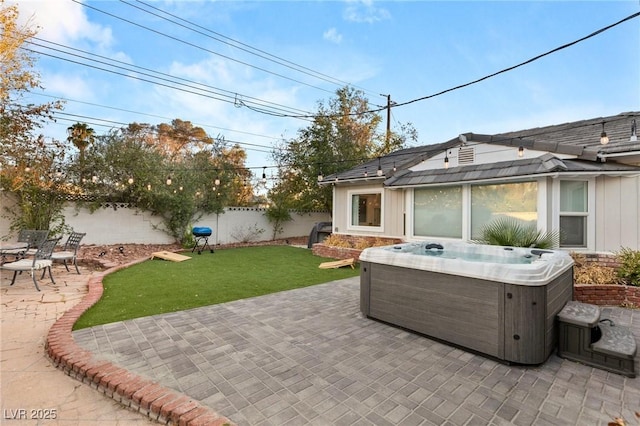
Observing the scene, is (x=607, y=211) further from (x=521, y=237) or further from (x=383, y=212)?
(x=383, y=212)

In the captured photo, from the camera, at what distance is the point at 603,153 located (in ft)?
20.1

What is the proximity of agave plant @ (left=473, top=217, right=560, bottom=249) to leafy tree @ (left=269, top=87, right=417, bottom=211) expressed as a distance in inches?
358

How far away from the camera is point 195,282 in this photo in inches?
250

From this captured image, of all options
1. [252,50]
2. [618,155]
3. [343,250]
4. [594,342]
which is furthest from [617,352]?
[252,50]

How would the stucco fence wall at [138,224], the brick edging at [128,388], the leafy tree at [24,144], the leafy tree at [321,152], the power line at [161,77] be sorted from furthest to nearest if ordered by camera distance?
1. the leafy tree at [321,152]
2. the stucco fence wall at [138,224]
3. the power line at [161,77]
4. the leafy tree at [24,144]
5. the brick edging at [128,388]

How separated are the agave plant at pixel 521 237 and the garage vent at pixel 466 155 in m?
2.08

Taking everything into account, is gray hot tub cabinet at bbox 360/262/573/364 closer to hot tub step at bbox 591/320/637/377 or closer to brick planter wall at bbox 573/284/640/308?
hot tub step at bbox 591/320/637/377

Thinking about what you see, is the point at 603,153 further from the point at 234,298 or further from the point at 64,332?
the point at 64,332

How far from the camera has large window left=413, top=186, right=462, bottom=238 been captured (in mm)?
8094

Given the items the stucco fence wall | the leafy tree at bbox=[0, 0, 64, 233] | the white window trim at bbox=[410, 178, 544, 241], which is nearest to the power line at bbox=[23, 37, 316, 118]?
the leafy tree at bbox=[0, 0, 64, 233]

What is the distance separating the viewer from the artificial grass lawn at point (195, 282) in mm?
4617

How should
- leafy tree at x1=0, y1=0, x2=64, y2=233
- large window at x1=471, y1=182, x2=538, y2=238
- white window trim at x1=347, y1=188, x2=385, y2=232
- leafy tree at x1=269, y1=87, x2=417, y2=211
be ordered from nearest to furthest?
large window at x1=471, y1=182, x2=538, y2=238, leafy tree at x1=0, y1=0, x2=64, y2=233, white window trim at x1=347, y1=188, x2=385, y2=232, leafy tree at x1=269, y1=87, x2=417, y2=211

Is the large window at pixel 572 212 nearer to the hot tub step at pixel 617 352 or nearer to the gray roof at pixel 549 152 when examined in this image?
the gray roof at pixel 549 152

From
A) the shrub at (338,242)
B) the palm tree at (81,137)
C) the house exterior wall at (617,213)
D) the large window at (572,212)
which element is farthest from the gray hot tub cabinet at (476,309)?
the palm tree at (81,137)
